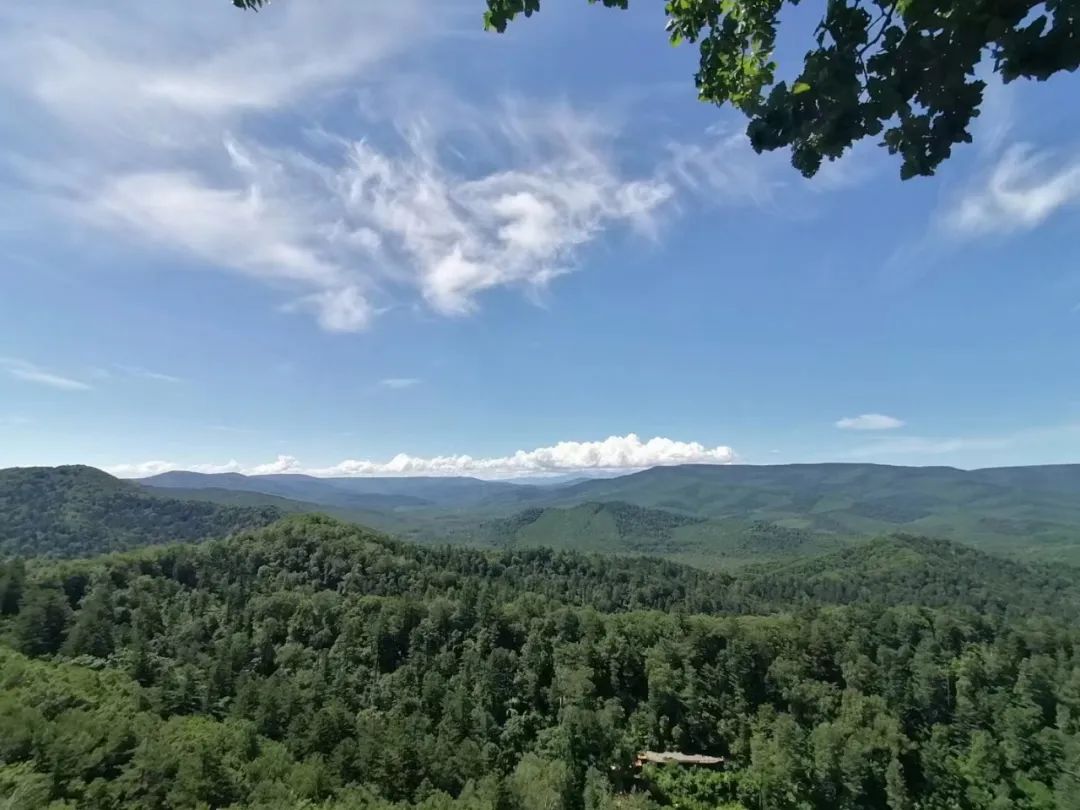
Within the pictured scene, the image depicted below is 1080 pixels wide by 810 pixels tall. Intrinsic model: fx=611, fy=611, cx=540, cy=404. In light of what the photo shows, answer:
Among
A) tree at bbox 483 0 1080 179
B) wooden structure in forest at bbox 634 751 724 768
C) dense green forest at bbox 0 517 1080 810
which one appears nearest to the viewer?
tree at bbox 483 0 1080 179

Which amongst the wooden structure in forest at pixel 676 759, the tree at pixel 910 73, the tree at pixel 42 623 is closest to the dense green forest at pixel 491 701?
the tree at pixel 42 623

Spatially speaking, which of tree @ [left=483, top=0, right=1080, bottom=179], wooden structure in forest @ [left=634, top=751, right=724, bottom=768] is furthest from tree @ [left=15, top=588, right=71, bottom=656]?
tree @ [left=483, top=0, right=1080, bottom=179]

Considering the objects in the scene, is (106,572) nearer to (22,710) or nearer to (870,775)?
(22,710)

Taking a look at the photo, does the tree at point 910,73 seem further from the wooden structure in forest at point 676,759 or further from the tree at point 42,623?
the tree at point 42,623

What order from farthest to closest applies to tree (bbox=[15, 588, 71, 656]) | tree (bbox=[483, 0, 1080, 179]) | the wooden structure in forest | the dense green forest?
tree (bbox=[15, 588, 71, 656]) → the wooden structure in forest → the dense green forest → tree (bbox=[483, 0, 1080, 179])

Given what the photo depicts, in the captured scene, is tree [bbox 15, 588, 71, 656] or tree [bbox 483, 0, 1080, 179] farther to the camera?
tree [bbox 15, 588, 71, 656]

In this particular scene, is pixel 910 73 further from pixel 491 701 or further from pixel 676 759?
pixel 491 701

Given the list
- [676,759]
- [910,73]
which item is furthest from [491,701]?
[910,73]

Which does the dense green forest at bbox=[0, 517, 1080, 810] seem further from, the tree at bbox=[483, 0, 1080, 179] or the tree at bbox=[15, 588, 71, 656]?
the tree at bbox=[483, 0, 1080, 179]
